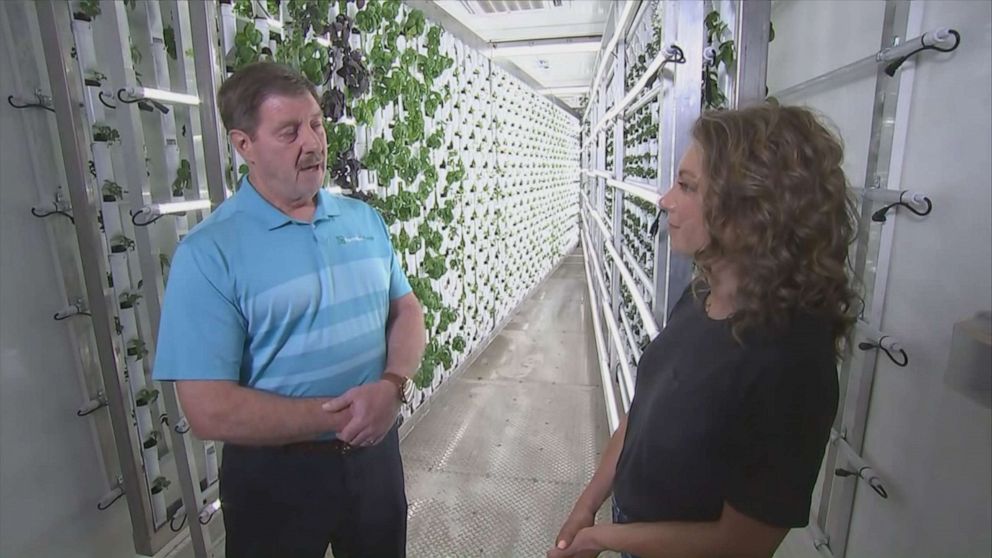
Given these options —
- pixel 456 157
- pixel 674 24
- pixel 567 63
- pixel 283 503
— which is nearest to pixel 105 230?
pixel 283 503

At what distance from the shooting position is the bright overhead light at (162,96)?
152cm

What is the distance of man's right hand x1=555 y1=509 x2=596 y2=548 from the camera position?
3.79ft

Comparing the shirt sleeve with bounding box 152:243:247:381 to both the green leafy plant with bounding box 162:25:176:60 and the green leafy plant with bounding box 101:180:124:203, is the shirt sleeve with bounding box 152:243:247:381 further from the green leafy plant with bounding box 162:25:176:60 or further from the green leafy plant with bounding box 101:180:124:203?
the green leafy plant with bounding box 162:25:176:60

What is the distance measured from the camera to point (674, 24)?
1354 millimetres

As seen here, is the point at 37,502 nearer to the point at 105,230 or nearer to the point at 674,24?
the point at 105,230

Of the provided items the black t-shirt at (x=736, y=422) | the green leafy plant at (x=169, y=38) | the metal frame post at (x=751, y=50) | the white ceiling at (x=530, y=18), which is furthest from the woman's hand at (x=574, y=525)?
the white ceiling at (x=530, y=18)

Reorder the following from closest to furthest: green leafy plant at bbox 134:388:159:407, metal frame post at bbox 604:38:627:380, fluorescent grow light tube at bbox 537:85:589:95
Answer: green leafy plant at bbox 134:388:159:407, metal frame post at bbox 604:38:627:380, fluorescent grow light tube at bbox 537:85:589:95

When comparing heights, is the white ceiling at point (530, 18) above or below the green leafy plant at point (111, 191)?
above

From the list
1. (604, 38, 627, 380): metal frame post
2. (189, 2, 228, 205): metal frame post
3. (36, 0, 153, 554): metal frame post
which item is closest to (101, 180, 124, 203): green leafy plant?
(36, 0, 153, 554): metal frame post

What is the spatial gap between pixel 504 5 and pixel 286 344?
13.3 ft

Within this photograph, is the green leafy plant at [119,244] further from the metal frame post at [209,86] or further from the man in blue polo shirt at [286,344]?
the man in blue polo shirt at [286,344]

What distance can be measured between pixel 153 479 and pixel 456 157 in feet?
8.71

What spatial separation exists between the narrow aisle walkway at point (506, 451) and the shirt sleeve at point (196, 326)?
1491 millimetres

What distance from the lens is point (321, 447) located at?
4.29 feet
